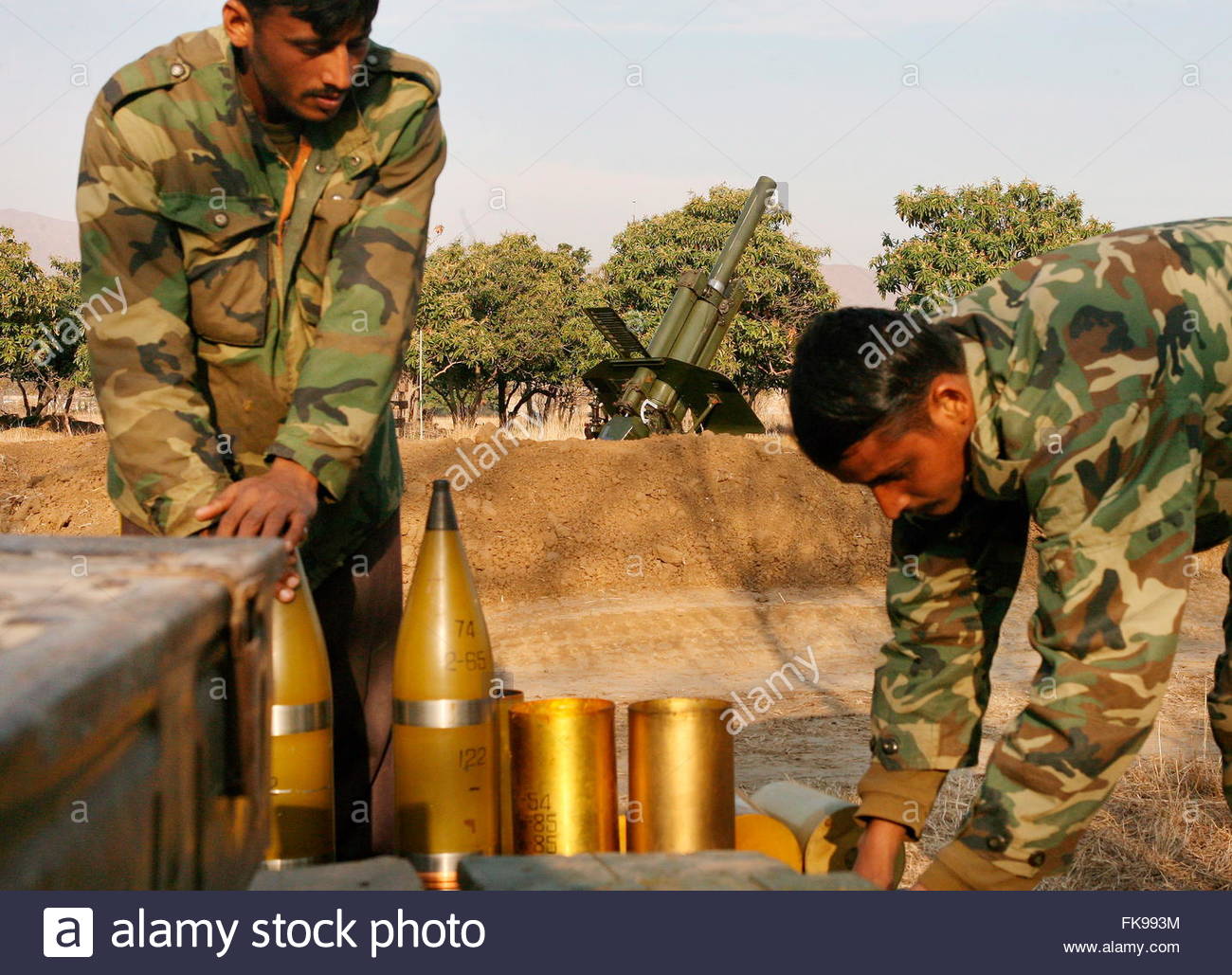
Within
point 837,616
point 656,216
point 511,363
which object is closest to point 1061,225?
point 656,216

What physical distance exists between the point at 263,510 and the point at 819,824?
1.08 m

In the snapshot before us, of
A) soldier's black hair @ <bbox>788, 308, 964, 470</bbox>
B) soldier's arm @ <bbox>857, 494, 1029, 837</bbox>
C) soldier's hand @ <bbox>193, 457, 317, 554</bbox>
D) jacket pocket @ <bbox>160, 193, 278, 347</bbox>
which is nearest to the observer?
soldier's hand @ <bbox>193, 457, 317, 554</bbox>

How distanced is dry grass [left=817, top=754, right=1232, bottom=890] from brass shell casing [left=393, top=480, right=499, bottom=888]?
238 centimetres

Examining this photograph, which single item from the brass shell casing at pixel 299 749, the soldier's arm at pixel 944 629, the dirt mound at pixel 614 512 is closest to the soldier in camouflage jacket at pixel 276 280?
the brass shell casing at pixel 299 749

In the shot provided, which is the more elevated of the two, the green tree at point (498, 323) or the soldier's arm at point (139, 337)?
the green tree at point (498, 323)

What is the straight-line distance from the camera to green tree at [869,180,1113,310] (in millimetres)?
29344

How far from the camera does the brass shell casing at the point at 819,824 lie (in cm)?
227

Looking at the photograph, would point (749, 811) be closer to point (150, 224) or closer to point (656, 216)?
point (150, 224)

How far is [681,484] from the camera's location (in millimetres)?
12094

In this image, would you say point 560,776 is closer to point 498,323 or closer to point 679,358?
point 679,358

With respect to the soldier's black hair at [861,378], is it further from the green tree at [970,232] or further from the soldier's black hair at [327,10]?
the green tree at [970,232]

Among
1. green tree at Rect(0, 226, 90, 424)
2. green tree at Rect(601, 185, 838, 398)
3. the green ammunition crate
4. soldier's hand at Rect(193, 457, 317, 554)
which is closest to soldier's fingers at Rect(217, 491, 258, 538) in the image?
soldier's hand at Rect(193, 457, 317, 554)

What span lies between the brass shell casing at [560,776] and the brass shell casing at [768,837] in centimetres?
41

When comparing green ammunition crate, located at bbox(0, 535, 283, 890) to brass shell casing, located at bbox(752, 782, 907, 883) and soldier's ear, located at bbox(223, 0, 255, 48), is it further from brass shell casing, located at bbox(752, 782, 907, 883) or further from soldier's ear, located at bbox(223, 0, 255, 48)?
soldier's ear, located at bbox(223, 0, 255, 48)
